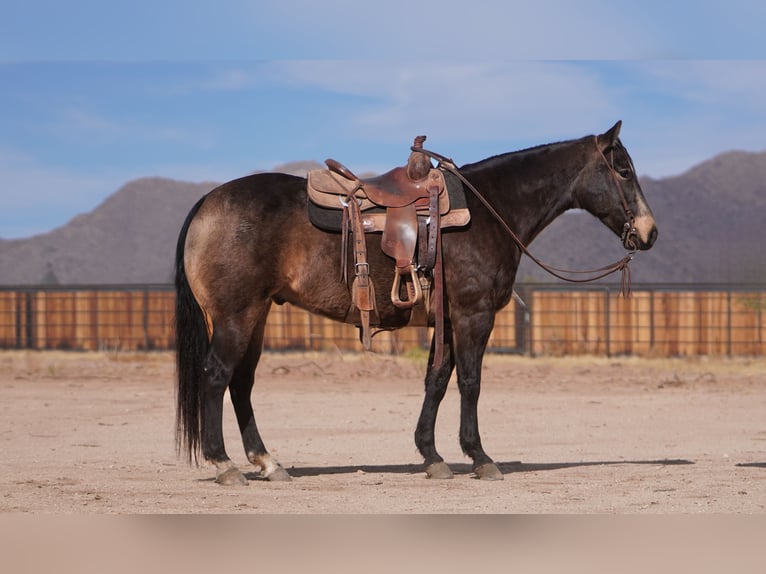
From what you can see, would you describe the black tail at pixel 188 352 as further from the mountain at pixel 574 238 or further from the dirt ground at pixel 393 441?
the mountain at pixel 574 238

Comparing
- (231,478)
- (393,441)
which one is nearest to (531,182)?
(231,478)

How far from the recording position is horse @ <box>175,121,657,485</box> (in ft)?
26.5

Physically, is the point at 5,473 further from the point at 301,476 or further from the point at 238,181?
the point at 238,181

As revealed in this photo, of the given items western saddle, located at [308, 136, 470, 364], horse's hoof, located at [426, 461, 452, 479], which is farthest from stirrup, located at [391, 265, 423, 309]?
horse's hoof, located at [426, 461, 452, 479]

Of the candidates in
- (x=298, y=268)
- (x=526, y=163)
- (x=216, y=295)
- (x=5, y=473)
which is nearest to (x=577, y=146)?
(x=526, y=163)

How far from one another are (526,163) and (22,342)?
23857mm

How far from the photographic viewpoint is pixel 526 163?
29.1ft

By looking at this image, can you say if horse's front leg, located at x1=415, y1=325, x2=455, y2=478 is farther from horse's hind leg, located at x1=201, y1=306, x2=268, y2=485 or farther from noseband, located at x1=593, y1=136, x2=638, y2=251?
noseband, located at x1=593, y1=136, x2=638, y2=251

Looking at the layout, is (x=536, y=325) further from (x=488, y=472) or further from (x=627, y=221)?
(x=488, y=472)

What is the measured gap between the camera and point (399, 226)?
8.16 meters

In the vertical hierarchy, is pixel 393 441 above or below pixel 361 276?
below

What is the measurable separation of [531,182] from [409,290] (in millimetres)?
1442

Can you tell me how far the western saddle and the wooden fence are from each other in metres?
16.5

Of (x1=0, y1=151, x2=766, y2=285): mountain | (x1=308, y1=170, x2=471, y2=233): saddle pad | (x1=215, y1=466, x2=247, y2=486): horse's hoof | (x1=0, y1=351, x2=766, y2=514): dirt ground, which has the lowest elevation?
(x1=0, y1=351, x2=766, y2=514): dirt ground
